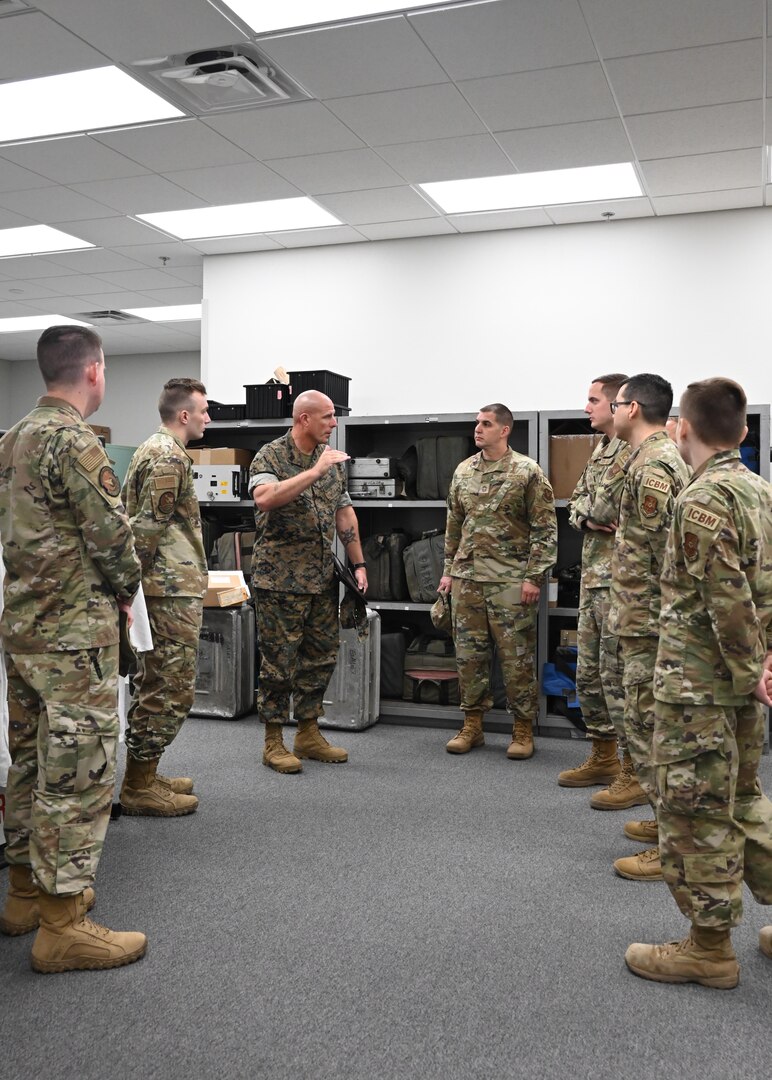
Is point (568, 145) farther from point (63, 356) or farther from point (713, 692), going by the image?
point (713, 692)

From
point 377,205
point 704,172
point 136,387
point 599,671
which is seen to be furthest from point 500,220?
point 136,387

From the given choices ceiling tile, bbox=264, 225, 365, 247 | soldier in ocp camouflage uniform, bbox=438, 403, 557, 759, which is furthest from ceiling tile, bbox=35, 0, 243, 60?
ceiling tile, bbox=264, 225, 365, 247

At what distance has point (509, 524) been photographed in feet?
15.2

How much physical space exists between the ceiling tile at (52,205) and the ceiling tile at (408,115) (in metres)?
2.05

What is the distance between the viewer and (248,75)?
402 centimetres

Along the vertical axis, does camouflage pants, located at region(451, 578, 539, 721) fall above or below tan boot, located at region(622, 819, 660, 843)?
above

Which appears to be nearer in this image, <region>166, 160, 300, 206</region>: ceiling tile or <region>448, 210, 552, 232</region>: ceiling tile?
<region>166, 160, 300, 206</region>: ceiling tile

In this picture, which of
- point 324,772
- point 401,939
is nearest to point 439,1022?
point 401,939

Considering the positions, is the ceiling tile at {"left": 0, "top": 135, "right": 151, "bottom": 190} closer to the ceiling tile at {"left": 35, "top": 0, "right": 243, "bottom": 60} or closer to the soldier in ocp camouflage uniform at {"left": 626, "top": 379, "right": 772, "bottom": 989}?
the ceiling tile at {"left": 35, "top": 0, "right": 243, "bottom": 60}

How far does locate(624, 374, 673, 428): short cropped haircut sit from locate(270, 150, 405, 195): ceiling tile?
7.73 feet

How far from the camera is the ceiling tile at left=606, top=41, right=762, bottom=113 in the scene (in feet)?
12.4

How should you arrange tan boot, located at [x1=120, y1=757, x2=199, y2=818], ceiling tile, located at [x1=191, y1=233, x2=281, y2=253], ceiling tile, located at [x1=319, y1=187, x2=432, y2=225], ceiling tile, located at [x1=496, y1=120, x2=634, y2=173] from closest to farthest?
1. tan boot, located at [x1=120, y1=757, x2=199, y2=818]
2. ceiling tile, located at [x1=496, y1=120, x2=634, y2=173]
3. ceiling tile, located at [x1=319, y1=187, x2=432, y2=225]
4. ceiling tile, located at [x1=191, y1=233, x2=281, y2=253]

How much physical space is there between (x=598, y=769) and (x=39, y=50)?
3.89 meters

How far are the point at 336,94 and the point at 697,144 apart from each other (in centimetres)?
186
